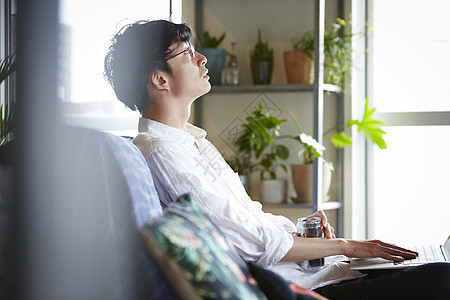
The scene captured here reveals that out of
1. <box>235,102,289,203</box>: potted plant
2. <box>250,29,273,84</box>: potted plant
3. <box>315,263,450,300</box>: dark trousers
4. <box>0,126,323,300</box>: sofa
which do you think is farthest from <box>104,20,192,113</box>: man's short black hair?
<box>250,29,273,84</box>: potted plant

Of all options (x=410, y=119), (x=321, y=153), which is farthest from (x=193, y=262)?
(x=410, y=119)

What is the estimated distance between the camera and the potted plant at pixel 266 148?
9.61 ft

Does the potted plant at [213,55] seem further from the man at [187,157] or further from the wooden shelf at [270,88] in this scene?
the man at [187,157]

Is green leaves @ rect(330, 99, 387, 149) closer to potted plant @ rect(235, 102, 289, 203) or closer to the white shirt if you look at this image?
potted plant @ rect(235, 102, 289, 203)

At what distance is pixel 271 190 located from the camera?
3.00 metres

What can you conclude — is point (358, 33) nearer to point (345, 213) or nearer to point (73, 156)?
point (345, 213)

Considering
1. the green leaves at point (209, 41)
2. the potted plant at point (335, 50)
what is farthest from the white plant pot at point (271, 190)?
the green leaves at point (209, 41)

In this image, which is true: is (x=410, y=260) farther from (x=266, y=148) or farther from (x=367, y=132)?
(x=266, y=148)

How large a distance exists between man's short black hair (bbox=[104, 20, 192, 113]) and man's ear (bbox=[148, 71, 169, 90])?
12mm

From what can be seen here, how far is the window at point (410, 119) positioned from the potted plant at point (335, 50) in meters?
0.24

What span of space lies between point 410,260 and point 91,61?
93 cm

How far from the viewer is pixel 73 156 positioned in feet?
3.24

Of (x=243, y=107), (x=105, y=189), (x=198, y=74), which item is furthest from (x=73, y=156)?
(x=243, y=107)

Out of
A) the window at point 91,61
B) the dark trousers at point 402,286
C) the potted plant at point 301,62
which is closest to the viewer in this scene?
the window at point 91,61
